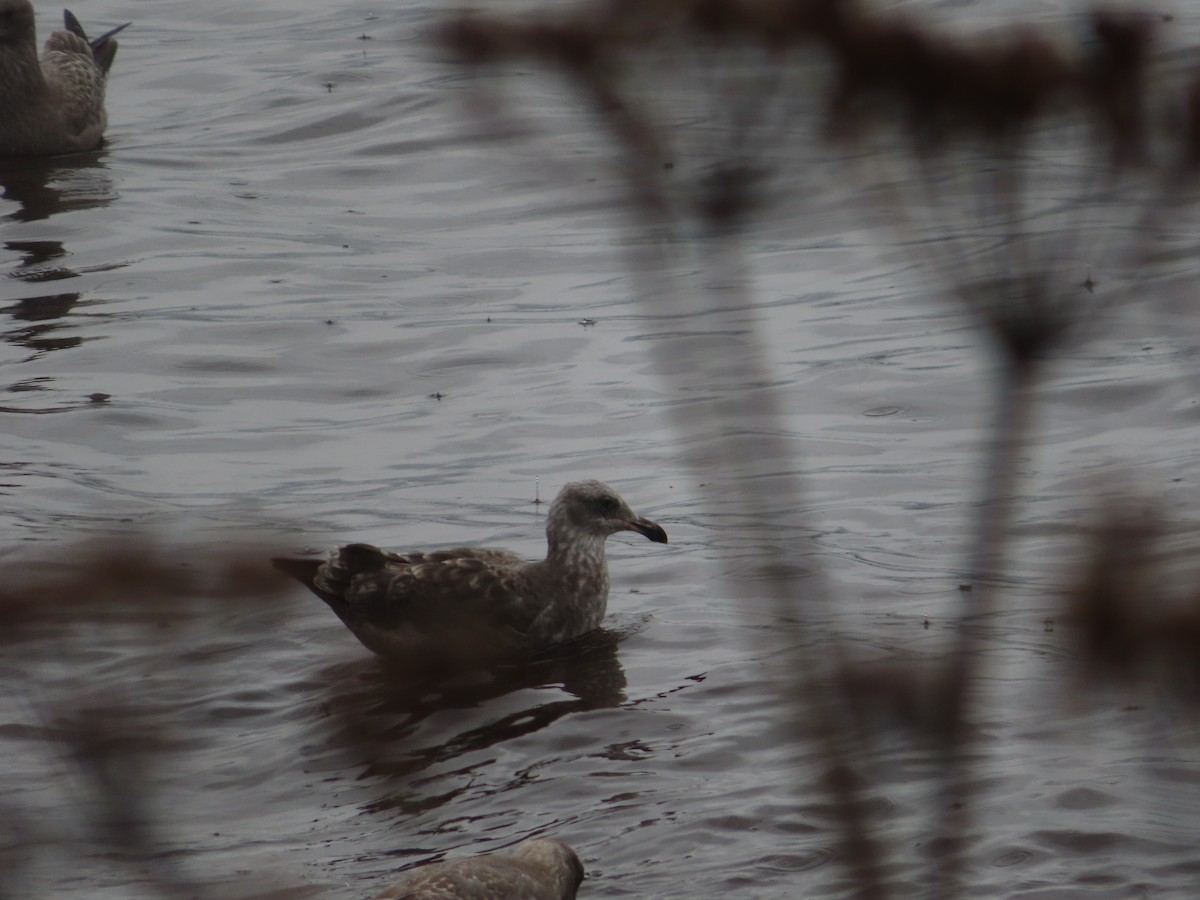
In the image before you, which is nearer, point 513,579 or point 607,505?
point 513,579

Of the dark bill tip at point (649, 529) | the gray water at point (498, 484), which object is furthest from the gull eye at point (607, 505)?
the gray water at point (498, 484)

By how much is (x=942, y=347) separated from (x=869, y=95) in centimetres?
1026

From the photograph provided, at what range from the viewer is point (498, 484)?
10195 mm

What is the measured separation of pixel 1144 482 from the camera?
9055mm

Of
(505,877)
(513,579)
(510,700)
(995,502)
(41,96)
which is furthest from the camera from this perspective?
(41,96)

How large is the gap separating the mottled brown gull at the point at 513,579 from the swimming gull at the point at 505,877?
5.27 ft

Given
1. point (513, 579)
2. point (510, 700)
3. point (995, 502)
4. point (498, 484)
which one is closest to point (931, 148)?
point (995, 502)

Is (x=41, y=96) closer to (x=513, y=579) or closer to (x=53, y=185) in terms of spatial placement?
(x=53, y=185)

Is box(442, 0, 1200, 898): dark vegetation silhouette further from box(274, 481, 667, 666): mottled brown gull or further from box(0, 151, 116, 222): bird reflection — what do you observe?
box(0, 151, 116, 222): bird reflection

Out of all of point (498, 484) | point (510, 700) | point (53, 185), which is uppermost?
point (53, 185)

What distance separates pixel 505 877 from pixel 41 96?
1210 centimetres

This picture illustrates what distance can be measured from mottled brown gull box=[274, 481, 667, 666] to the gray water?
0.63ft

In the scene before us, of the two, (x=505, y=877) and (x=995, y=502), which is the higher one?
(x=995, y=502)

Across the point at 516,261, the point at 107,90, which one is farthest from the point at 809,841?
the point at 107,90
